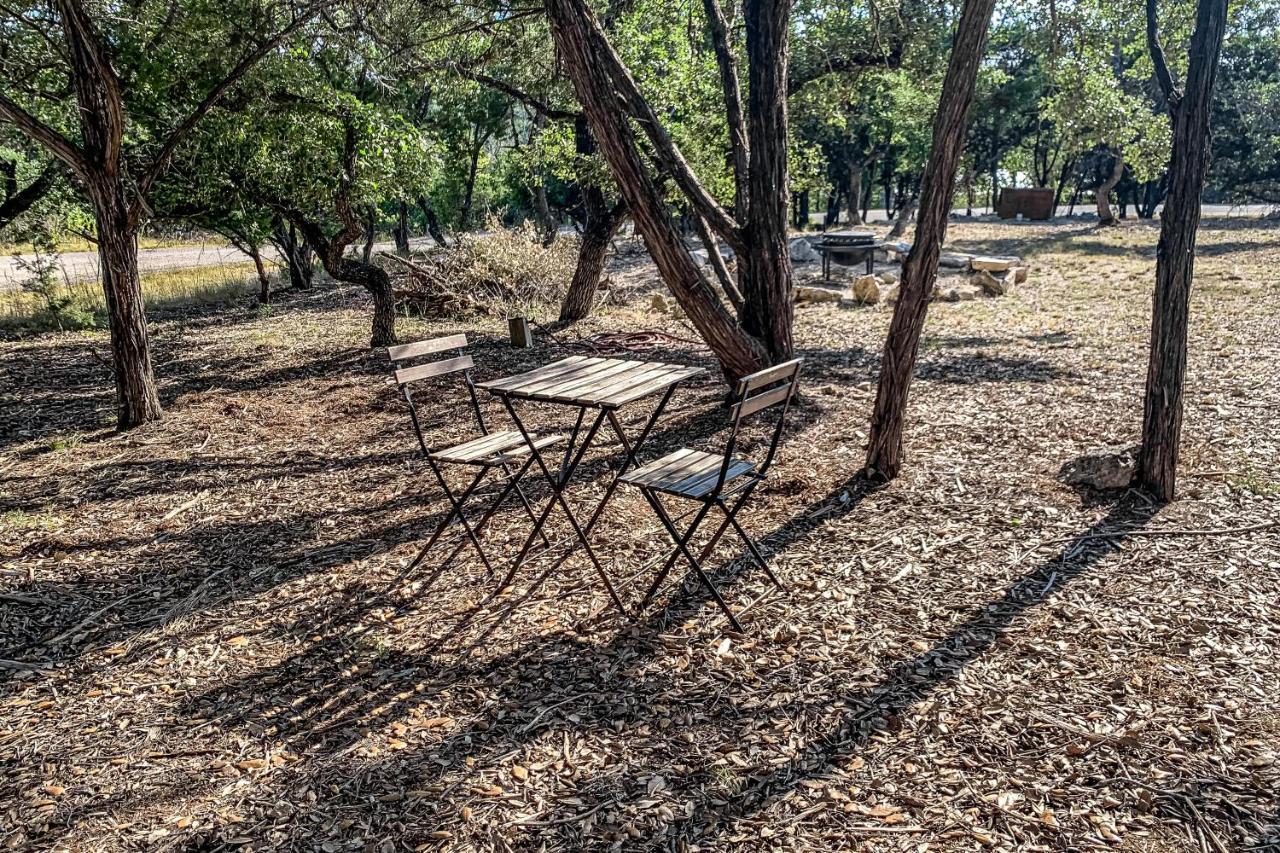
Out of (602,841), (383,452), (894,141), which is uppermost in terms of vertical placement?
(894,141)

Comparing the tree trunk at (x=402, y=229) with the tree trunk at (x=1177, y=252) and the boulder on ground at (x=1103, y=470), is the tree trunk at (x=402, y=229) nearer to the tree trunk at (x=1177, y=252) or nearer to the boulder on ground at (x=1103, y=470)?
the boulder on ground at (x=1103, y=470)

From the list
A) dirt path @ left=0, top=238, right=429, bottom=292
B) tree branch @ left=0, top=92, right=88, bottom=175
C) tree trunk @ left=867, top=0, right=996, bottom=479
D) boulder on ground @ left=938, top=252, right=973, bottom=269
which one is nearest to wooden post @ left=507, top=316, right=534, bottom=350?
tree branch @ left=0, top=92, right=88, bottom=175

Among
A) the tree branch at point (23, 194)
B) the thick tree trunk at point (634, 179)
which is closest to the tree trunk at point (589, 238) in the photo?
the thick tree trunk at point (634, 179)

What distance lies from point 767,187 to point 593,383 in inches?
115

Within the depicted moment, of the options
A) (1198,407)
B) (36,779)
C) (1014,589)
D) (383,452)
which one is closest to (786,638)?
(1014,589)

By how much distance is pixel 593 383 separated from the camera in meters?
3.91

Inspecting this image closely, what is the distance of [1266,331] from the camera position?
806 cm

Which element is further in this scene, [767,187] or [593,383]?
[767,187]

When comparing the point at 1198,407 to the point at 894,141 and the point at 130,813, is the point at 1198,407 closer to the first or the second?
the point at 130,813

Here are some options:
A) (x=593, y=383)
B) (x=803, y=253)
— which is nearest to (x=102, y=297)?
(x=803, y=253)

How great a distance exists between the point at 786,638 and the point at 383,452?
3759mm

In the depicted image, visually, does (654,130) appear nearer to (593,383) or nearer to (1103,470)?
(593,383)

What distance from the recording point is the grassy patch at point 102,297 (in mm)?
12547

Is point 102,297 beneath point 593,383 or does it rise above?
above
